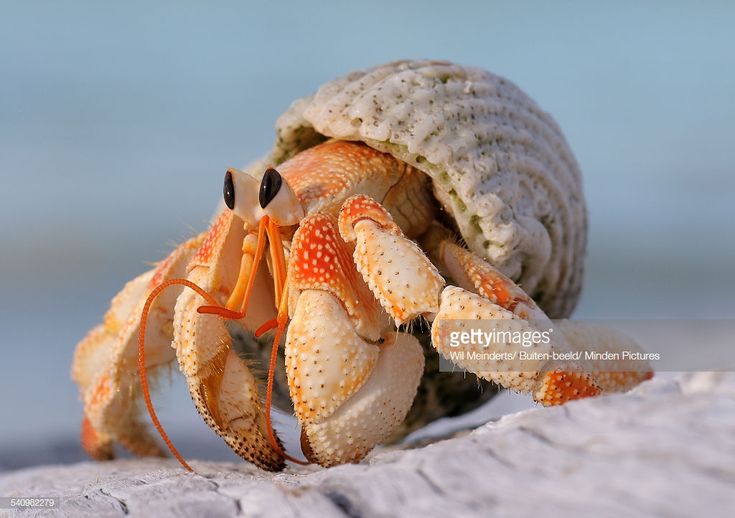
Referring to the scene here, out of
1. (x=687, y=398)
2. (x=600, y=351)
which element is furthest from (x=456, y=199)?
(x=687, y=398)

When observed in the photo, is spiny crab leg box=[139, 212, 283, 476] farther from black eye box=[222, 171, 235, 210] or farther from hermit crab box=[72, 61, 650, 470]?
black eye box=[222, 171, 235, 210]

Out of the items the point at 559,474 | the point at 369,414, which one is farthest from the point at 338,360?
the point at 559,474

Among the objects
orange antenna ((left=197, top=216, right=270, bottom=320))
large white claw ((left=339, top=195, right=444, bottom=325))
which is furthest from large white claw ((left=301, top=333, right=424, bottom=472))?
orange antenna ((left=197, top=216, right=270, bottom=320))

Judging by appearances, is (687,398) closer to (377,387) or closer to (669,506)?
(669,506)

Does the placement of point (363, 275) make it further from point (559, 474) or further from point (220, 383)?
point (559, 474)

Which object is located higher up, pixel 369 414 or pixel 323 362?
pixel 323 362

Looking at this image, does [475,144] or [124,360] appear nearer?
[475,144]

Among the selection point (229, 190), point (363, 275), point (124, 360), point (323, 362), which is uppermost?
point (229, 190)

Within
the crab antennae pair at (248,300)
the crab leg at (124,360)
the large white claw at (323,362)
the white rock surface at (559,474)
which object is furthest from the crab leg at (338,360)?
the crab leg at (124,360)
